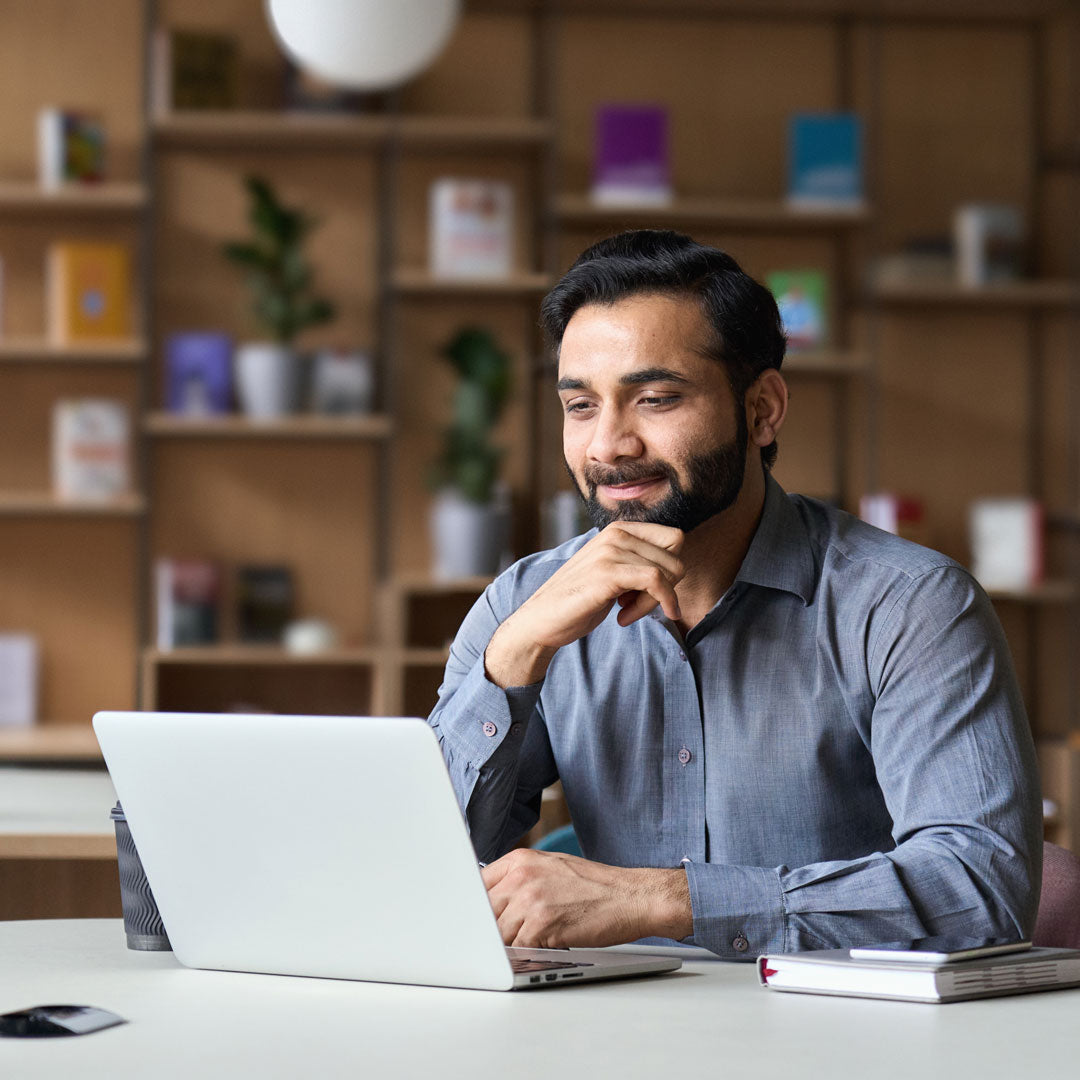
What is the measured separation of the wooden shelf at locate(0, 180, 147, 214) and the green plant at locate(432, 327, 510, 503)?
38.3 inches

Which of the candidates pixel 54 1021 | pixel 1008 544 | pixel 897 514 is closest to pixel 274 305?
pixel 897 514

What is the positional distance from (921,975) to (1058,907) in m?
0.48

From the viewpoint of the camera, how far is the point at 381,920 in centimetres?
113

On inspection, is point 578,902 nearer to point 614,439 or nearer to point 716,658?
point 716,658

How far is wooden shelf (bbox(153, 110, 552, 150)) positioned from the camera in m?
4.43

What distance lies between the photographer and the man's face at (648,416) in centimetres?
162

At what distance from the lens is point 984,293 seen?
459 centimetres

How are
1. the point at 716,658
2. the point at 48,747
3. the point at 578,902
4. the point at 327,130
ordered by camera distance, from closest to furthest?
the point at 578,902 < the point at 716,658 < the point at 48,747 < the point at 327,130

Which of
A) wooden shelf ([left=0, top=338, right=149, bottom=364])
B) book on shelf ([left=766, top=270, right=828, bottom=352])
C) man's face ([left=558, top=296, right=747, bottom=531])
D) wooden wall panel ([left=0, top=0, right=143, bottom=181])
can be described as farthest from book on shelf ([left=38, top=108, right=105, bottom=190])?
man's face ([left=558, top=296, right=747, bottom=531])

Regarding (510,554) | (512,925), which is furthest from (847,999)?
(510,554)

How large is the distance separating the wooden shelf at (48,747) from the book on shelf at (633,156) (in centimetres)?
204

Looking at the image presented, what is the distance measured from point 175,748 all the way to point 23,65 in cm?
398

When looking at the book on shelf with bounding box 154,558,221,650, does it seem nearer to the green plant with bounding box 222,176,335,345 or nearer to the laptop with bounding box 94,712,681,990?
the green plant with bounding box 222,176,335,345

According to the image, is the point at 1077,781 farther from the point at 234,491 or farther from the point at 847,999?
the point at 847,999
